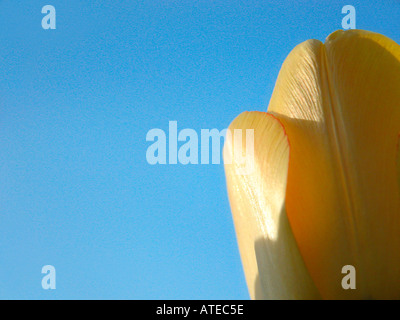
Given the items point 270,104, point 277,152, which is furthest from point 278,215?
point 270,104
